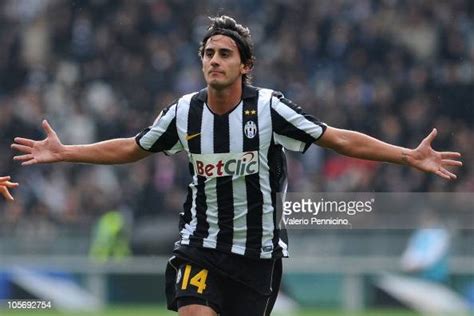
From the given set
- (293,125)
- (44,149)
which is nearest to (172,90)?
(44,149)

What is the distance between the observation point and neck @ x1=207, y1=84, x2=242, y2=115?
691 cm

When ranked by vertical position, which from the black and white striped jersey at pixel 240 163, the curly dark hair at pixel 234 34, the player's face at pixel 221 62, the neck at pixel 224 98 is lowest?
the black and white striped jersey at pixel 240 163

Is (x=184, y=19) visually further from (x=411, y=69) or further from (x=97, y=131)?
(x=411, y=69)

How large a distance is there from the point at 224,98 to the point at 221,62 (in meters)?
0.21

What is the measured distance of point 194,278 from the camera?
269 inches

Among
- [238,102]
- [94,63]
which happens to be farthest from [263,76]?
[238,102]

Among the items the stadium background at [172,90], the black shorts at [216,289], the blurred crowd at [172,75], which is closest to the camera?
the black shorts at [216,289]

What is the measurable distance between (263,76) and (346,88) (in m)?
1.07

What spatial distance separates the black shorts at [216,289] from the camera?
6.79 m

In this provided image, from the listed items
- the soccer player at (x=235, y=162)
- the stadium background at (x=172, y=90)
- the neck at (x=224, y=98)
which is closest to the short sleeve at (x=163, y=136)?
the soccer player at (x=235, y=162)

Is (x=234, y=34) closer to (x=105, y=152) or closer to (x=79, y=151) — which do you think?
(x=105, y=152)

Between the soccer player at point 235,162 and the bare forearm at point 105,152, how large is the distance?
0.23 meters

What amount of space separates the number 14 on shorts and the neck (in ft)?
2.87

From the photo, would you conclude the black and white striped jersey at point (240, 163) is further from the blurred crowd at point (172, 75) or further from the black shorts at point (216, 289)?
the blurred crowd at point (172, 75)
